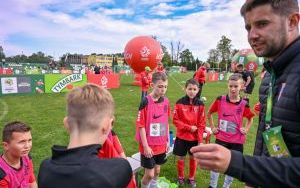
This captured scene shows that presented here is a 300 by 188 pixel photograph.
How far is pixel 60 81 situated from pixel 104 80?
3.34 m

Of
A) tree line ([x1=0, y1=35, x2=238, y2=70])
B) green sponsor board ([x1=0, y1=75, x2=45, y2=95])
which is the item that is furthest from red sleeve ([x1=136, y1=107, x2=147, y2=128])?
tree line ([x1=0, y1=35, x2=238, y2=70])

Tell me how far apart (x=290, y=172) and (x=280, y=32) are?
847 mm

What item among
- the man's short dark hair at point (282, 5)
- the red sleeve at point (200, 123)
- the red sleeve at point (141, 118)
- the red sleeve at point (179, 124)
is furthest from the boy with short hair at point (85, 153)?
the red sleeve at point (200, 123)

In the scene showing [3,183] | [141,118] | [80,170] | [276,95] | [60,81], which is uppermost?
[276,95]

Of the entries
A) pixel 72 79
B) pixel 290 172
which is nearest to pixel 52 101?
pixel 72 79

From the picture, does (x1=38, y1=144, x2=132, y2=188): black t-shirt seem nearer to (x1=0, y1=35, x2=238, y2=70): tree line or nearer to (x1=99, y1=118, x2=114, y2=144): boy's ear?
(x1=99, y1=118, x2=114, y2=144): boy's ear

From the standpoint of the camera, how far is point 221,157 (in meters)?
1.35

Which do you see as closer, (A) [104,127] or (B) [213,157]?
(B) [213,157]

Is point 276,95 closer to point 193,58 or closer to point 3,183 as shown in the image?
point 3,183

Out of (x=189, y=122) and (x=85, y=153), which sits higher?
(x=85, y=153)

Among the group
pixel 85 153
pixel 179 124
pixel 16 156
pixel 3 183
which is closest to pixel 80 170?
pixel 85 153

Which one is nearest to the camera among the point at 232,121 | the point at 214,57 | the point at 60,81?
the point at 232,121

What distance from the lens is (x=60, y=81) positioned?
18.0 meters

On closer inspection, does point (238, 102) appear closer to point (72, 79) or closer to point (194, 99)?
point (194, 99)
